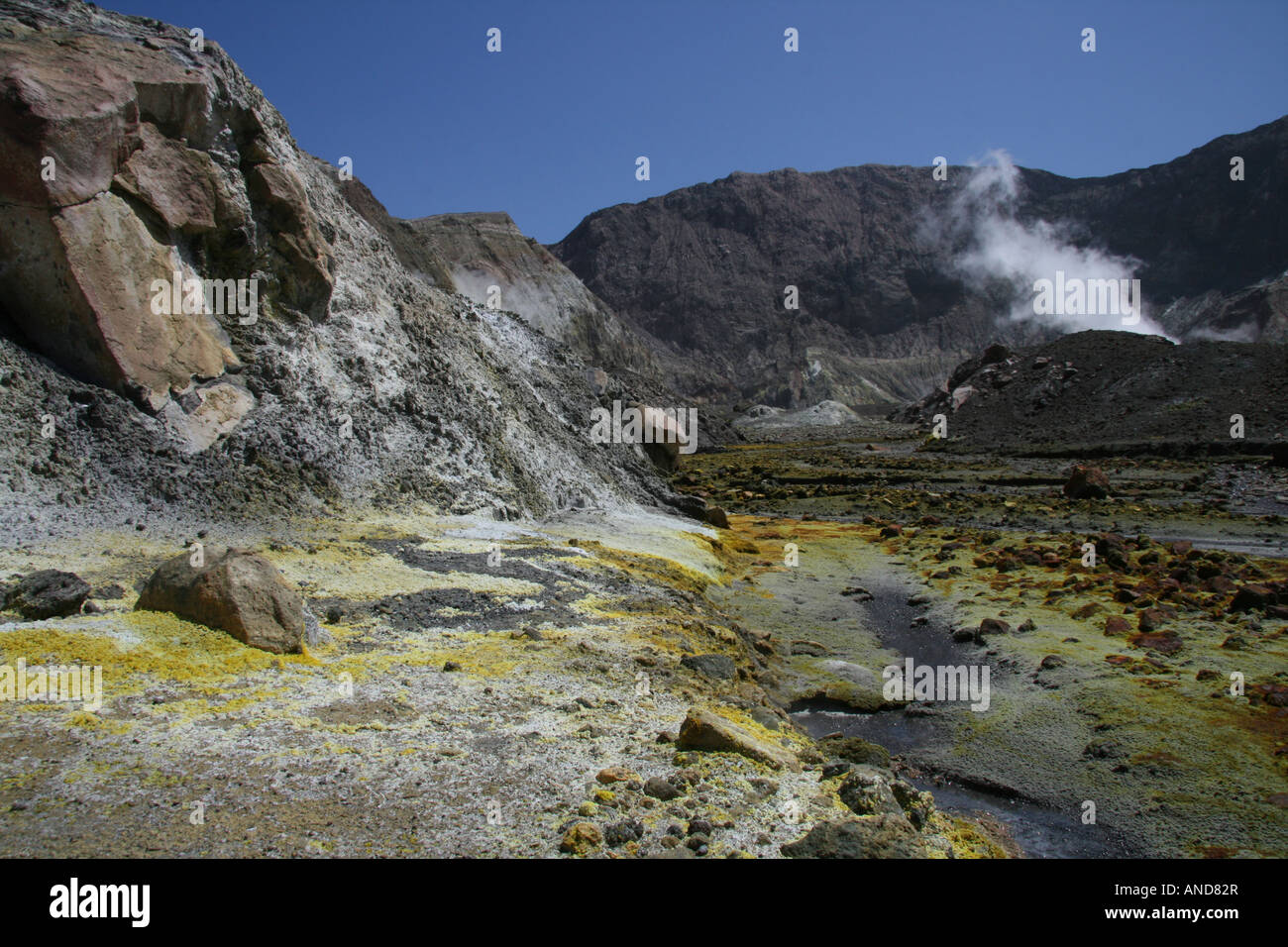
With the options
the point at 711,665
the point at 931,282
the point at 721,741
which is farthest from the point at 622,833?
the point at 931,282

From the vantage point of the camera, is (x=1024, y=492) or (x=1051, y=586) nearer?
(x=1051, y=586)

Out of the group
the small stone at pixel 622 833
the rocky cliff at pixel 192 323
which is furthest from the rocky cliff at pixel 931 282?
the small stone at pixel 622 833

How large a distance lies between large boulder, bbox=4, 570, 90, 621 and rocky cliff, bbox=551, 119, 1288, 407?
13639cm

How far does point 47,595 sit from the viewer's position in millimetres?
7738

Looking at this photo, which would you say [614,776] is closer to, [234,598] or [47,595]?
[234,598]

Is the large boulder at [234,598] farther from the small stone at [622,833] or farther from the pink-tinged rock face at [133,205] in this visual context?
the pink-tinged rock face at [133,205]

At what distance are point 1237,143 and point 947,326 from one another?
204ft

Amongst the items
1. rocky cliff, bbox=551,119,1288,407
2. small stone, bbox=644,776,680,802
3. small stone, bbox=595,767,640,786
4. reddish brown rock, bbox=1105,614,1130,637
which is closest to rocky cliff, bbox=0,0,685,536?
small stone, bbox=595,767,640,786

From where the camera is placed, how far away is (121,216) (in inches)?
528

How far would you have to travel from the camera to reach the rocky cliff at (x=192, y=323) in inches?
474

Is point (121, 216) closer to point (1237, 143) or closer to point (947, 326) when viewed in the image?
point (947, 326)

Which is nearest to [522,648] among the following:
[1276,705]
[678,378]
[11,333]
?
[1276,705]
